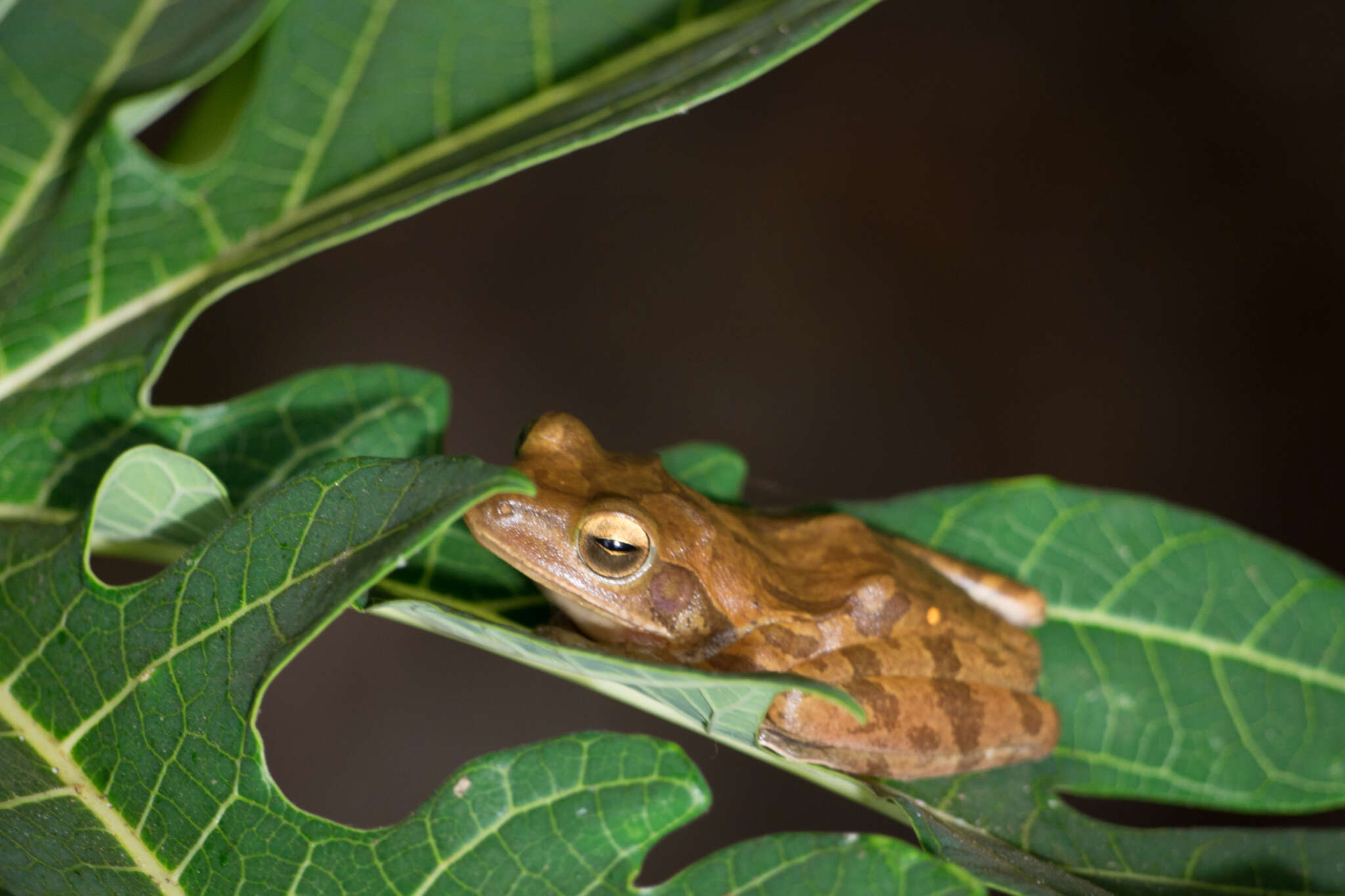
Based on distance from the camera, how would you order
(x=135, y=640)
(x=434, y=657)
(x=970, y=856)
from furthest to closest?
(x=434, y=657) < (x=970, y=856) < (x=135, y=640)

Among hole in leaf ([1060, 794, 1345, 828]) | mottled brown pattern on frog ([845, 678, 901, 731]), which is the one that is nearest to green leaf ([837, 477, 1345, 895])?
mottled brown pattern on frog ([845, 678, 901, 731])

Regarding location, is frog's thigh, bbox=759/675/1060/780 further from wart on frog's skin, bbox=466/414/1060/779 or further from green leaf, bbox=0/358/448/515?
green leaf, bbox=0/358/448/515

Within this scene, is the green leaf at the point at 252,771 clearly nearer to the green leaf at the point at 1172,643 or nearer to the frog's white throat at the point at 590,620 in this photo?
the frog's white throat at the point at 590,620

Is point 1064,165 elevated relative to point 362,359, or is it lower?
elevated

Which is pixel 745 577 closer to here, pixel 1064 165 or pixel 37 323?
pixel 37 323

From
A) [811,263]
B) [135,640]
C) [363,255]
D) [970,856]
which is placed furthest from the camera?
[811,263]

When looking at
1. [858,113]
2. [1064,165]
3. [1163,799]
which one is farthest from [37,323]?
[1064,165]
